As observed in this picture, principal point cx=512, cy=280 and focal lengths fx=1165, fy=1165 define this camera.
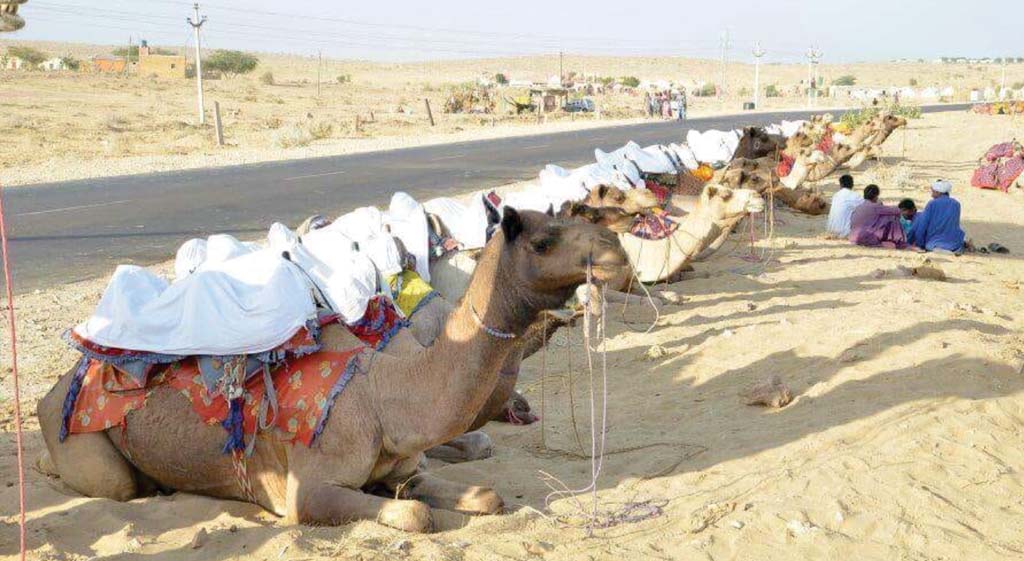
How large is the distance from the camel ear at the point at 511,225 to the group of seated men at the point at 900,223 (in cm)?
1336

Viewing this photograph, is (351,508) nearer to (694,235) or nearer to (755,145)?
(694,235)

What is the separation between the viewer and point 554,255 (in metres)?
4.98

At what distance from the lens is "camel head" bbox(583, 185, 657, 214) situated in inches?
392

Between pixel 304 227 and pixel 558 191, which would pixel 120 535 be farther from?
pixel 558 191

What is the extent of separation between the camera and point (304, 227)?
28.2 feet

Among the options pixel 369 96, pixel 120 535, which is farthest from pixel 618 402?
pixel 369 96

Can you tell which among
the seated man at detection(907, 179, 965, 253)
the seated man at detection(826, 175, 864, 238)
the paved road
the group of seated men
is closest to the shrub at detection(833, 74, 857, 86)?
the paved road

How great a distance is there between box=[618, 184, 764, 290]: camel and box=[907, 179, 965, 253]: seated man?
6.66 meters

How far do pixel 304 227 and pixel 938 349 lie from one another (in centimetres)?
498

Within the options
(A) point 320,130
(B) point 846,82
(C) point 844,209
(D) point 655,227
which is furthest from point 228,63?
(D) point 655,227

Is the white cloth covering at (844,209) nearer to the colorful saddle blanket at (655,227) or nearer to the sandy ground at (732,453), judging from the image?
the sandy ground at (732,453)

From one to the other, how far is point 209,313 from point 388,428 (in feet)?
4.04

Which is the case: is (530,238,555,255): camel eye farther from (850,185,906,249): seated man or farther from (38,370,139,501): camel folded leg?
(850,185,906,249): seated man

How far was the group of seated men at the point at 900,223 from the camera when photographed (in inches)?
672
